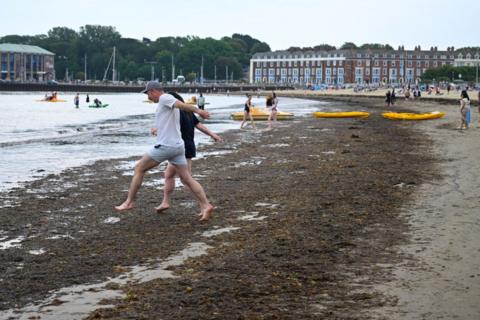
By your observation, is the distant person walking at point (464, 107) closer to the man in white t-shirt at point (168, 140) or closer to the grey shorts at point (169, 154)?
the man in white t-shirt at point (168, 140)

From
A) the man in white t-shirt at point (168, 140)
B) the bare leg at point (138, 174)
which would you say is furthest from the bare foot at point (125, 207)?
the man in white t-shirt at point (168, 140)

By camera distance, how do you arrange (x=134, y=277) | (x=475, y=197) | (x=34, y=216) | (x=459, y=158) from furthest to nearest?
(x=459, y=158), (x=475, y=197), (x=34, y=216), (x=134, y=277)

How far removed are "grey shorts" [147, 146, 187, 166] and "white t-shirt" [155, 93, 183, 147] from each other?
0.06 m

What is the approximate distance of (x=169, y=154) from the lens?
962 cm

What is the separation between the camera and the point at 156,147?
9578 millimetres

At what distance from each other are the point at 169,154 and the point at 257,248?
2.18 metres

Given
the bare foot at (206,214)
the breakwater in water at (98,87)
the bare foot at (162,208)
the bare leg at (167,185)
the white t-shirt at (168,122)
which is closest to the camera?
the white t-shirt at (168,122)

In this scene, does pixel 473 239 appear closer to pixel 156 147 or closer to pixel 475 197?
pixel 475 197

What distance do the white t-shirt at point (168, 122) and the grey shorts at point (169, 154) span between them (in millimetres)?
57

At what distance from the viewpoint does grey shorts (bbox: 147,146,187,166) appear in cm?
959

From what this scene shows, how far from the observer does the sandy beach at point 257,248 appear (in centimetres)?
607

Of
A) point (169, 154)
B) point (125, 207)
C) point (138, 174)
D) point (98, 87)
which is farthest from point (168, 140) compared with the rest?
point (98, 87)

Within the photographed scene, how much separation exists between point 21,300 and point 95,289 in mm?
634

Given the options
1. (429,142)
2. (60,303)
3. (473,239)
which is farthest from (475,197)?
(429,142)
